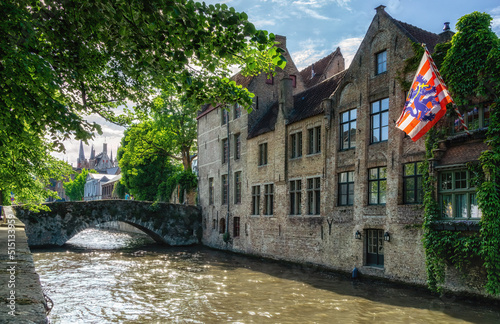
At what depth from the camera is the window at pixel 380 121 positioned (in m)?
15.6

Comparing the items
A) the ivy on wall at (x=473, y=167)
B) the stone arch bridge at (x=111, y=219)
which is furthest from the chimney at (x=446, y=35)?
the stone arch bridge at (x=111, y=219)

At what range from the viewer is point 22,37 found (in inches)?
200

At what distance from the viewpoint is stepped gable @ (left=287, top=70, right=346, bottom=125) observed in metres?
19.2

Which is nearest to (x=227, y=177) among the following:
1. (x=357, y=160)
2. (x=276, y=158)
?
(x=276, y=158)

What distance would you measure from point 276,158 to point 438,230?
9.95 meters

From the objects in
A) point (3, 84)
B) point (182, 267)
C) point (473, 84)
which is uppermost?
point (473, 84)

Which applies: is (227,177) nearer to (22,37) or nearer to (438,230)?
(438,230)

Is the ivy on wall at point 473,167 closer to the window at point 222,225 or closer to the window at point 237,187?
the window at point 237,187

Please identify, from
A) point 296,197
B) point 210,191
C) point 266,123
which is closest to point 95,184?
point 210,191

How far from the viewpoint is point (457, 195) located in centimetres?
1273

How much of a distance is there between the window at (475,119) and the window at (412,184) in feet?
5.79

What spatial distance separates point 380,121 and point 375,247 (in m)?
4.60

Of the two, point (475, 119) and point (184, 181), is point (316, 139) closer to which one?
point (475, 119)

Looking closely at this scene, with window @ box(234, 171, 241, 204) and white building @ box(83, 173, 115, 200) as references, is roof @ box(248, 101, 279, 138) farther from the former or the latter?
white building @ box(83, 173, 115, 200)
